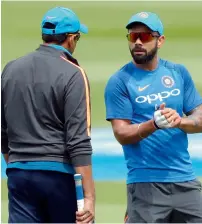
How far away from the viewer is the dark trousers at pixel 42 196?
3.14m

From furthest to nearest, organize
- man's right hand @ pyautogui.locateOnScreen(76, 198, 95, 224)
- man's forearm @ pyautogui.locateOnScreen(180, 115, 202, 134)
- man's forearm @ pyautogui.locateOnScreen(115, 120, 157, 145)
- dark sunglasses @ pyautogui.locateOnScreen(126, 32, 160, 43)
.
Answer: dark sunglasses @ pyautogui.locateOnScreen(126, 32, 160, 43) → man's forearm @ pyautogui.locateOnScreen(180, 115, 202, 134) → man's forearm @ pyautogui.locateOnScreen(115, 120, 157, 145) → man's right hand @ pyautogui.locateOnScreen(76, 198, 95, 224)

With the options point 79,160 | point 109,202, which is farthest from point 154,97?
point 109,202

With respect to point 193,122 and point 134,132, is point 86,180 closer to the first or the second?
point 134,132

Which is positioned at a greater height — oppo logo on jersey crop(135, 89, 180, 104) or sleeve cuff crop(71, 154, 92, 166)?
oppo logo on jersey crop(135, 89, 180, 104)

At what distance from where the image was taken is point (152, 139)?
352 cm

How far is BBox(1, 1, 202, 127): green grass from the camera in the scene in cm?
464

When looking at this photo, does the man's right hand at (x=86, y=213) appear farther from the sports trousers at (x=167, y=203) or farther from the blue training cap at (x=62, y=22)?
the blue training cap at (x=62, y=22)

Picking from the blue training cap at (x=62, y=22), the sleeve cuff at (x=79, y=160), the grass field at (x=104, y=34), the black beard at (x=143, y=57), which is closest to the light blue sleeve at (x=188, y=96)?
the black beard at (x=143, y=57)

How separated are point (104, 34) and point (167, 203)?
1444 mm

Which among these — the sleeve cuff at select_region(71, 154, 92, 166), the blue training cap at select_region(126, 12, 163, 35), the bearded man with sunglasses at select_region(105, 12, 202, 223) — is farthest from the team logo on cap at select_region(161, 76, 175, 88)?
the sleeve cuff at select_region(71, 154, 92, 166)

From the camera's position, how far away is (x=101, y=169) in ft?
15.0

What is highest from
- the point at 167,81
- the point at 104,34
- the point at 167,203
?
the point at 104,34

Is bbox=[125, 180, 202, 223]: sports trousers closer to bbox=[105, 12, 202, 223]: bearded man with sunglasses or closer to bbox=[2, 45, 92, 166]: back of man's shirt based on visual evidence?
bbox=[105, 12, 202, 223]: bearded man with sunglasses

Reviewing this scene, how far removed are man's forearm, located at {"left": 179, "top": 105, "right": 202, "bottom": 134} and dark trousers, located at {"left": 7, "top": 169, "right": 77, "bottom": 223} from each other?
2.04 feet
